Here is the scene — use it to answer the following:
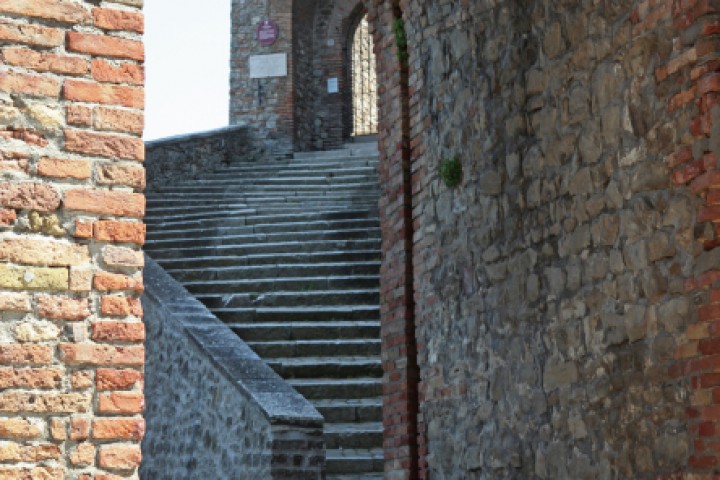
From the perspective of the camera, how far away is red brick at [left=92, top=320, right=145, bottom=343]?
14.6ft

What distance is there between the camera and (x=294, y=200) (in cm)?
1608

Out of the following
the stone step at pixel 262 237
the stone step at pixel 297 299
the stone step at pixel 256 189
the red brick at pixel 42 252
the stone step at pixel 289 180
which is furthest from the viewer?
the stone step at pixel 289 180

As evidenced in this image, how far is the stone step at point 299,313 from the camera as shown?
39.8ft

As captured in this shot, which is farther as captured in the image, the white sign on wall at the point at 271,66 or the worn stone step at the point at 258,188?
the white sign on wall at the point at 271,66

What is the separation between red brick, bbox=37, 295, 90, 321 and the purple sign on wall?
16979 millimetres

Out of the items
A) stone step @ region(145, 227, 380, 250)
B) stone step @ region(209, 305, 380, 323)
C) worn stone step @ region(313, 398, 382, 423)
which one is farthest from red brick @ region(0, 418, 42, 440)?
stone step @ region(145, 227, 380, 250)

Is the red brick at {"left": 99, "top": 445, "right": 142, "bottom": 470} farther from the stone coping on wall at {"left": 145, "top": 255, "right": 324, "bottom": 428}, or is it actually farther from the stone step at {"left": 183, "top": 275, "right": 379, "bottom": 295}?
the stone step at {"left": 183, "top": 275, "right": 379, "bottom": 295}

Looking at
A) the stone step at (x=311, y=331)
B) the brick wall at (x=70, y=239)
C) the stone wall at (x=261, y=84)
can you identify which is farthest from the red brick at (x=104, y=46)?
the stone wall at (x=261, y=84)

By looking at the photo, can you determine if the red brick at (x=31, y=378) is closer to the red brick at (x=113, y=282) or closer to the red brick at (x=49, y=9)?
the red brick at (x=113, y=282)

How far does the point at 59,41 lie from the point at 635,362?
9.11 ft

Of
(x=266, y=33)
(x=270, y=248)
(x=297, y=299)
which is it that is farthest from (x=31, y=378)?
(x=266, y=33)

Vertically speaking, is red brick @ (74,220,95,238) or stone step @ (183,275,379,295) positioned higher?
stone step @ (183,275,379,295)

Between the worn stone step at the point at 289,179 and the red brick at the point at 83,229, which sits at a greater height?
the worn stone step at the point at 289,179

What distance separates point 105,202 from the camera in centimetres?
454
